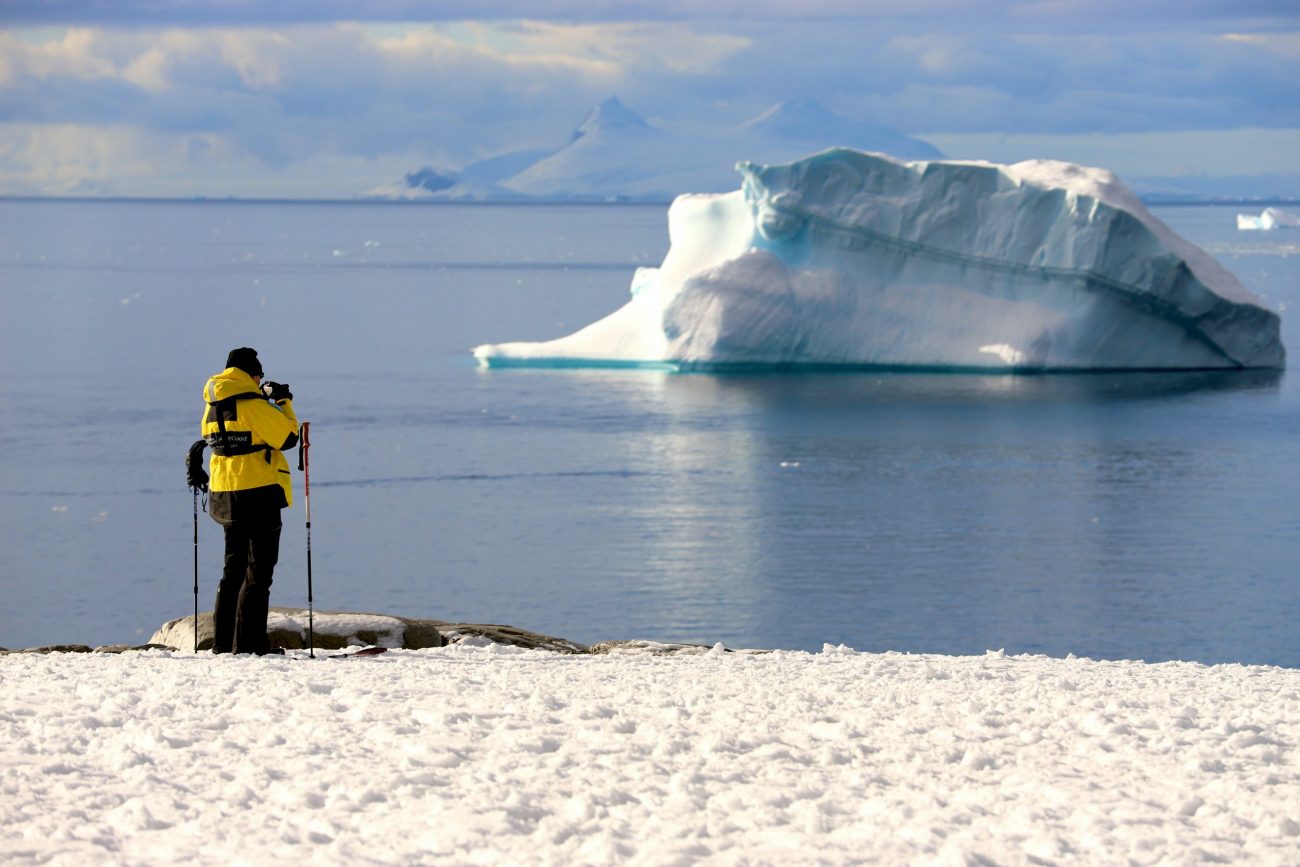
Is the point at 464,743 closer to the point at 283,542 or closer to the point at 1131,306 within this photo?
the point at 283,542

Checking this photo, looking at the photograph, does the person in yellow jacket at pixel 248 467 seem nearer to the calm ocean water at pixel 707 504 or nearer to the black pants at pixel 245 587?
the black pants at pixel 245 587

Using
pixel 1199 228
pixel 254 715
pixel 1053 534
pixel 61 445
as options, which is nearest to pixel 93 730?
pixel 254 715

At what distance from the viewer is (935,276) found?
33094 millimetres

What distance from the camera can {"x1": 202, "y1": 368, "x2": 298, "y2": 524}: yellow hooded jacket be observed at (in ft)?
24.5

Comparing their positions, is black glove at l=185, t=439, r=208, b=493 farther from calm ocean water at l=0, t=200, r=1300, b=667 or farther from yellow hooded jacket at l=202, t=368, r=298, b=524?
calm ocean water at l=0, t=200, r=1300, b=667

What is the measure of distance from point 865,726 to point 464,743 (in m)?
1.46

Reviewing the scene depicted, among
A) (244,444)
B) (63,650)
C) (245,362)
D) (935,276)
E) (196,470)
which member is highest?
(935,276)

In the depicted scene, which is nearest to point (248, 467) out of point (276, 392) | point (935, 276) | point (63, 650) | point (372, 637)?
point (276, 392)

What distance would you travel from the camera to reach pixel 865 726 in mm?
6566

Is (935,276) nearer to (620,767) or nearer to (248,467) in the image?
(248,467)

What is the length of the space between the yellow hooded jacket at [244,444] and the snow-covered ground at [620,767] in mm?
670

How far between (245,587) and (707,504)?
1591 centimetres

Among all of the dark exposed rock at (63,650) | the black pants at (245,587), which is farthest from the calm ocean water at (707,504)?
the black pants at (245,587)

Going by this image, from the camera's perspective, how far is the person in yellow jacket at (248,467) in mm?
7480
